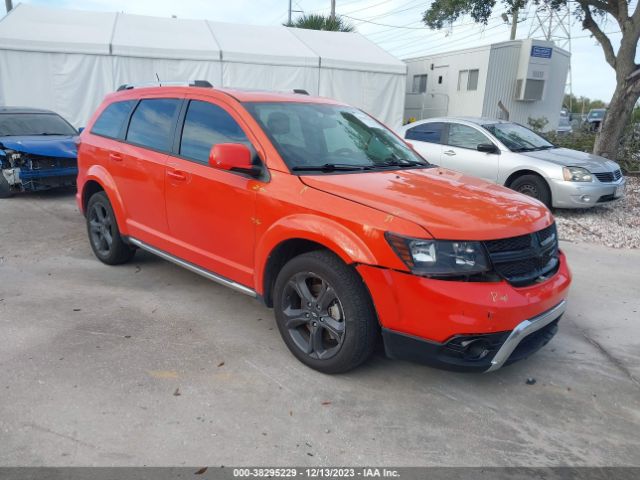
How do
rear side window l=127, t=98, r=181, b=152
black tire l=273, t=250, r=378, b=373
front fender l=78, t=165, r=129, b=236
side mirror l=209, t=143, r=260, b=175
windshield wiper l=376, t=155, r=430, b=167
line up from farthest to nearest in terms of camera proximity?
front fender l=78, t=165, r=129, b=236 → rear side window l=127, t=98, r=181, b=152 → windshield wiper l=376, t=155, r=430, b=167 → side mirror l=209, t=143, r=260, b=175 → black tire l=273, t=250, r=378, b=373

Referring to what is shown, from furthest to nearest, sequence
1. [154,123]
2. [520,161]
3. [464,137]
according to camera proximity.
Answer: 1. [464,137]
2. [520,161]
3. [154,123]

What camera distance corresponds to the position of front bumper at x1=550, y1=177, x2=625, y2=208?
7688 mm

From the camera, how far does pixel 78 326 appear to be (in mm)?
3924

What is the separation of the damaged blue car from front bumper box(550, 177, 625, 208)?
779cm

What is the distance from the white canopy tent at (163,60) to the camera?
13.4m

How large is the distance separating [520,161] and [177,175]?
5888mm

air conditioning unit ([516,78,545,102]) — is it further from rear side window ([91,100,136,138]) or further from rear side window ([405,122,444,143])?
rear side window ([91,100,136,138])

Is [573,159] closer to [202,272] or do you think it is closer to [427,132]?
[427,132]

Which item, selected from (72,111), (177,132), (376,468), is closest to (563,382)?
(376,468)

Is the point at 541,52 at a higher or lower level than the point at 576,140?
higher

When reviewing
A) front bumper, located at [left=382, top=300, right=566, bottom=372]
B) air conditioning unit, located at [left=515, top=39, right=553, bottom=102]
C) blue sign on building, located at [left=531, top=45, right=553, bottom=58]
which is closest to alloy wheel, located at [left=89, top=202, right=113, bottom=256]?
front bumper, located at [left=382, top=300, right=566, bottom=372]

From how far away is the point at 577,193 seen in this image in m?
Result: 7.68

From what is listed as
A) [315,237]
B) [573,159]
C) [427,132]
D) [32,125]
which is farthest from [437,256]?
[32,125]

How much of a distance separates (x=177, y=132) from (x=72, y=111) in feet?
38.5
